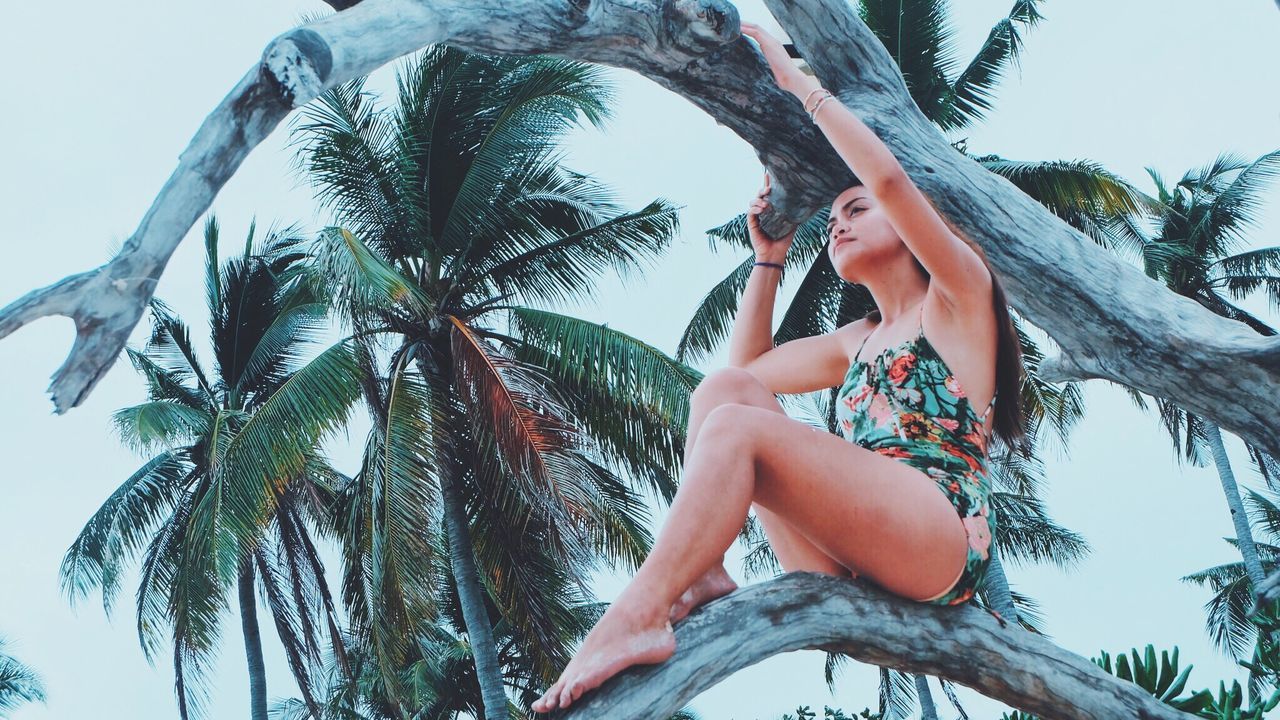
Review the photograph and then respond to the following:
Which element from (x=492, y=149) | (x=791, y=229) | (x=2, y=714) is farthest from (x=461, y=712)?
(x=791, y=229)

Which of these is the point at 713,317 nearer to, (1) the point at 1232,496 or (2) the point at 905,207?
(1) the point at 1232,496

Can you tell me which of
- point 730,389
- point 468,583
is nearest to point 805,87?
point 730,389

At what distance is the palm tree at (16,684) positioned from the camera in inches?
777

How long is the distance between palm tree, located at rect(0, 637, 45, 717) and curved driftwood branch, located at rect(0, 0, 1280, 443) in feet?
69.1

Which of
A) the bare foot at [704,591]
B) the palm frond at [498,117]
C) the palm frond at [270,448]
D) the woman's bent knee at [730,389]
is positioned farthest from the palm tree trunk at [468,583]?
the bare foot at [704,591]

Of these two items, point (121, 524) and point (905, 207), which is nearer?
point (905, 207)

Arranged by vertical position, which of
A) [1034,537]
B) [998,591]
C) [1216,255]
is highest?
[1216,255]

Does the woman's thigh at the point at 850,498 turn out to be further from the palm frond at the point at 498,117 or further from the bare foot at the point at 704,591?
the palm frond at the point at 498,117

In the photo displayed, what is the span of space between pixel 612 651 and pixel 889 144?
1.96 m

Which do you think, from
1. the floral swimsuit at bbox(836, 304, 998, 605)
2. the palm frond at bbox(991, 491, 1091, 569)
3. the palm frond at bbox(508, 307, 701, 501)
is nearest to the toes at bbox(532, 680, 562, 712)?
the floral swimsuit at bbox(836, 304, 998, 605)

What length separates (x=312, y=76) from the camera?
2076 mm

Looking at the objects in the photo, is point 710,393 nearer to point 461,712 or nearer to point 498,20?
point 498,20

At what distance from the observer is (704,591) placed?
2.39 m

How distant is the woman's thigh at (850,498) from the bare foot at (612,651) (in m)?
0.39
